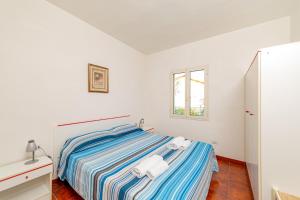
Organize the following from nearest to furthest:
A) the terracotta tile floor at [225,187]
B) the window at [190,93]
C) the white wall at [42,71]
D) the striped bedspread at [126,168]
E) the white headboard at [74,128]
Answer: the striped bedspread at [126,168], the white wall at [42,71], the terracotta tile floor at [225,187], the white headboard at [74,128], the window at [190,93]

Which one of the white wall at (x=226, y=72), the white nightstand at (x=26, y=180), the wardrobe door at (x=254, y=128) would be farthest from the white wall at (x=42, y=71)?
the wardrobe door at (x=254, y=128)

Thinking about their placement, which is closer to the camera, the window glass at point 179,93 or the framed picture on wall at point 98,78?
the framed picture on wall at point 98,78

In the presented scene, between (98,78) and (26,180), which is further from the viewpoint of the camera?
(98,78)

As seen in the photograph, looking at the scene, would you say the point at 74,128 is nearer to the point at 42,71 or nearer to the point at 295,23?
the point at 42,71

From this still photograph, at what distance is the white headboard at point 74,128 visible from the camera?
2012 millimetres

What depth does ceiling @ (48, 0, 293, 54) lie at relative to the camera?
6.41 feet

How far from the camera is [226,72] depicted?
273 cm

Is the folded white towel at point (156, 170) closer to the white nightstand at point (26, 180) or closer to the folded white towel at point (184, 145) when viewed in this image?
the folded white towel at point (184, 145)

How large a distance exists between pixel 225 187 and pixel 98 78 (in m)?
2.86

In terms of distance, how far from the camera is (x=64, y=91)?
6.96ft

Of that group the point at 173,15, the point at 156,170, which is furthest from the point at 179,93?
the point at 156,170

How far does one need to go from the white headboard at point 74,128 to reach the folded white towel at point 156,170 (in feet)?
5.18

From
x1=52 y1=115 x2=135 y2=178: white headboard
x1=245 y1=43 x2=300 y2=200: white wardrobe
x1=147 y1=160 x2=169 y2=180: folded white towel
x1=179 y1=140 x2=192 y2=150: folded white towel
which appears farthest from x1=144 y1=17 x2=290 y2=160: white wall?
x1=147 y1=160 x2=169 y2=180: folded white towel

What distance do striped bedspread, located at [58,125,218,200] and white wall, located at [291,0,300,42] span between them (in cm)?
214
